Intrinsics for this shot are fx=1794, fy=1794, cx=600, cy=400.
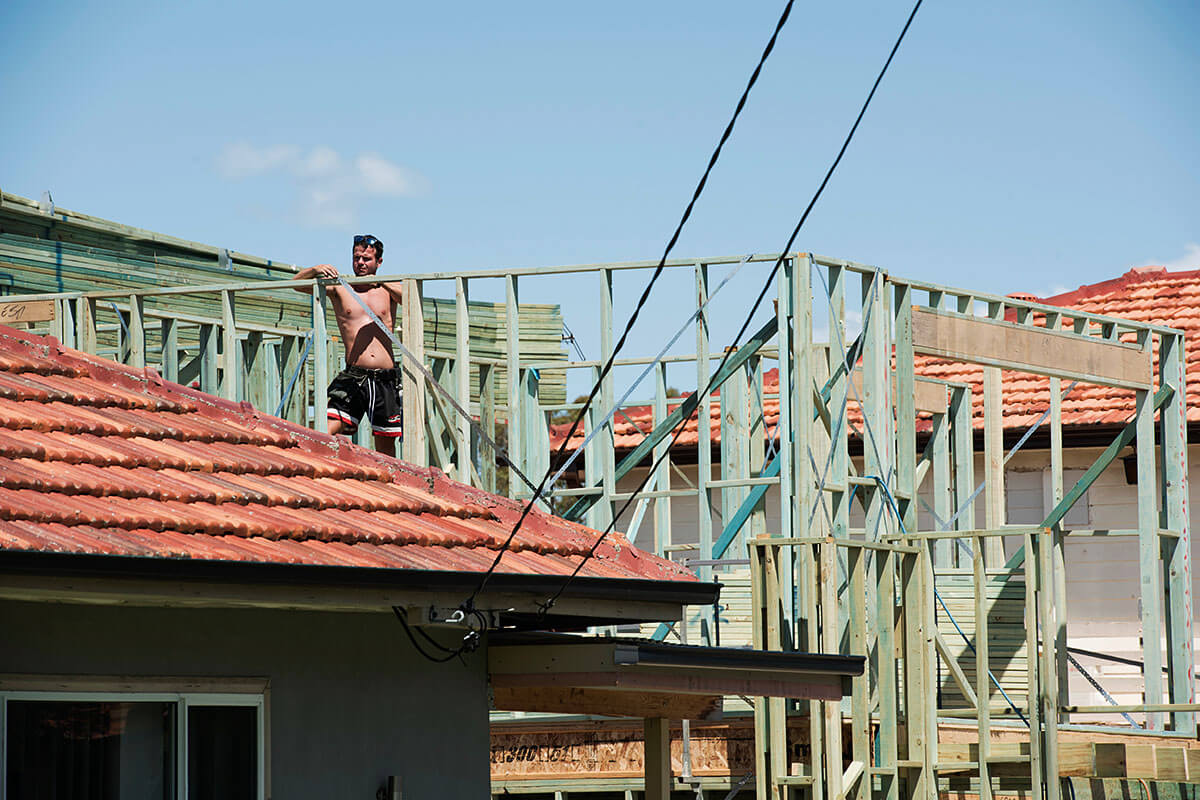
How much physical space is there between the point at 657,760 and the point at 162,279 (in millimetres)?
13243

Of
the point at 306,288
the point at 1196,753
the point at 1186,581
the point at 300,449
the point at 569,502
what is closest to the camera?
the point at 300,449

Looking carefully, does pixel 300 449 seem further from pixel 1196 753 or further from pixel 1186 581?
pixel 1186 581

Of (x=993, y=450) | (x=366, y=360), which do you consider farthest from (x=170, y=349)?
(x=993, y=450)

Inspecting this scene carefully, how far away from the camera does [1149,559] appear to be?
15359mm

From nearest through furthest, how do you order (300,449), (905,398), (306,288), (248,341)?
(300,449), (905,398), (306,288), (248,341)

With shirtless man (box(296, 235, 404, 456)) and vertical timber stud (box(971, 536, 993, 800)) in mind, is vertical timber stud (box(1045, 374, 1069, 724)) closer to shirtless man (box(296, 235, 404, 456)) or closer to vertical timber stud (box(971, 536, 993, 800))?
vertical timber stud (box(971, 536, 993, 800))

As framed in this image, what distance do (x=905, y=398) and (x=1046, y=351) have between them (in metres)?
2.01

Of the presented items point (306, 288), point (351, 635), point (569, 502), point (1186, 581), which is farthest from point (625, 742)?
point (569, 502)

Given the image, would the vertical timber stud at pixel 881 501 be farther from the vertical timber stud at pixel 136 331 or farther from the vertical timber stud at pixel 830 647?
the vertical timber stud at pixel 136 331

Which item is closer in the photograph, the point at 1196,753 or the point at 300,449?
the point at 300,449

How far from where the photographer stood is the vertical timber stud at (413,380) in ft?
45.1

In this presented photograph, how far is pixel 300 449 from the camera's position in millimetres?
8859

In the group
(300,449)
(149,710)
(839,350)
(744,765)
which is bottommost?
(744,765)

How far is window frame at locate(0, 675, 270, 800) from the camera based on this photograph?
649 cm
